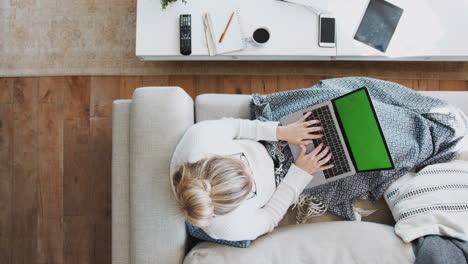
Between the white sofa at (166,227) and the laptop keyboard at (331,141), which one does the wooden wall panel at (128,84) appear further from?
the laptop keyboard at (331,141)

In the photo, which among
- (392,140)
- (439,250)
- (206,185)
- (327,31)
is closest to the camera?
(206,185)

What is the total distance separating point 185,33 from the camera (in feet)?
5.11

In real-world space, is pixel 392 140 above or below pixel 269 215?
above

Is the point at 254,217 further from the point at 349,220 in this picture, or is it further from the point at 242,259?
the point at 349,220

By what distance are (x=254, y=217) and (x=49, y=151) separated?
54.1 inches

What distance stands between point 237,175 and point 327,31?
2.88ft

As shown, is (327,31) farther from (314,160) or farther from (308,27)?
(314,160)

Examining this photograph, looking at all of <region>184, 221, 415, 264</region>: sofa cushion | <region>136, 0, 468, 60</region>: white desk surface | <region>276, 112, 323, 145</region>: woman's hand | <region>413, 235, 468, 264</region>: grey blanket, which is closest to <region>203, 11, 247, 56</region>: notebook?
<region>136, 0, 468, 60</region>: white desk surface

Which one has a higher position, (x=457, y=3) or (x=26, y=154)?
(x=457, y=3)

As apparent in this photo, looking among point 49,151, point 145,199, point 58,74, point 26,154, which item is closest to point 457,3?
point 145,199

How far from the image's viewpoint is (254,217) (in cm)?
120

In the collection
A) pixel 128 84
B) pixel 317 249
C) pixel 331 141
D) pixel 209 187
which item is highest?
pixel 128 84

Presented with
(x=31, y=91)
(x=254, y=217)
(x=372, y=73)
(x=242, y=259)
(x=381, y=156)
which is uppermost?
(x=372, y=73)

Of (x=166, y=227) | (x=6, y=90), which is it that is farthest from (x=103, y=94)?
(x=166, y=227)
